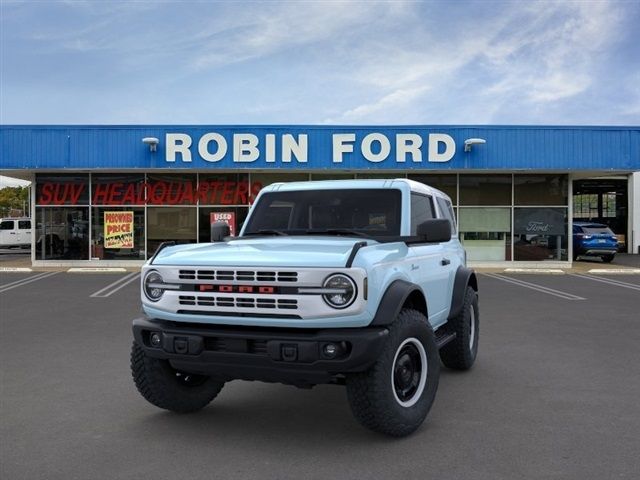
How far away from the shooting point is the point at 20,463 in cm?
393

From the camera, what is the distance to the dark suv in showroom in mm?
24047

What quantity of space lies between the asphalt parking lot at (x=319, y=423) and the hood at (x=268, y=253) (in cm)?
127

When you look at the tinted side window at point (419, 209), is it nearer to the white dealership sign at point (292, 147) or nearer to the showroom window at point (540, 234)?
the white dealership sign at point (292, 147)

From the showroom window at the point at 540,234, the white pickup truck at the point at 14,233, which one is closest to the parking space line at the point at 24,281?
the showroom window at the point at 540,234

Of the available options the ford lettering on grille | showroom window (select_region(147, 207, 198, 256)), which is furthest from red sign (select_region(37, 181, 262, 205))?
the ford lettering on grille

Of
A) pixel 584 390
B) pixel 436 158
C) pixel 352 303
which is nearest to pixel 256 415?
pixel 352 303

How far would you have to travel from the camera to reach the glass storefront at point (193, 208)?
2177 cm

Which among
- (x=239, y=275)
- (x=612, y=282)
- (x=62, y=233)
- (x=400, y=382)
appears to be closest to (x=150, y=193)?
(x=62, y=233)

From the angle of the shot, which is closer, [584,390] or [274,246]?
[274,246]

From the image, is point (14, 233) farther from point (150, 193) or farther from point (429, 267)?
point (429, 267)

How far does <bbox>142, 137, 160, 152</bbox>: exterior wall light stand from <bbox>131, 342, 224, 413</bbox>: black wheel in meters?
15.9

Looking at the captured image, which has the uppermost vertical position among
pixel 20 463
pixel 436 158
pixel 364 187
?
pixel 436 158

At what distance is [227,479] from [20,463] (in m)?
1.39

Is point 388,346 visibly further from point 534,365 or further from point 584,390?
point 534,365
